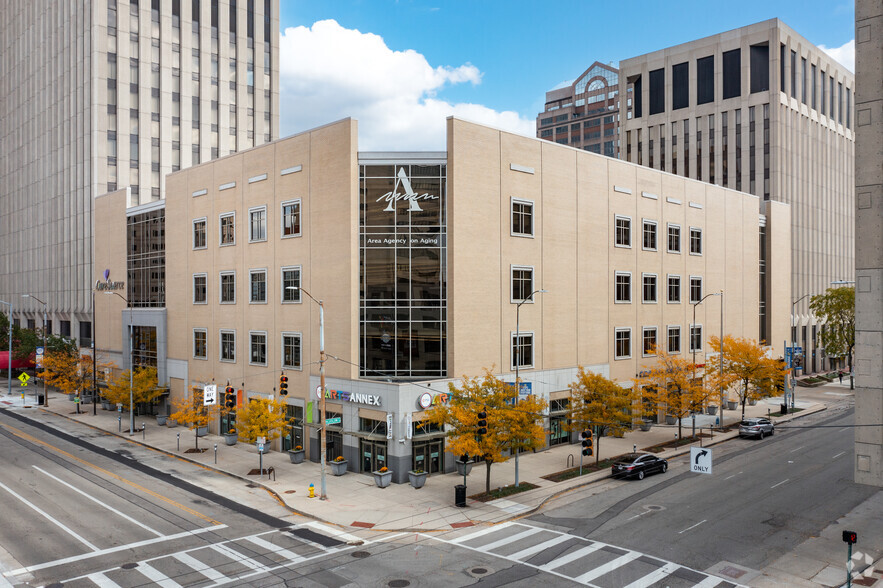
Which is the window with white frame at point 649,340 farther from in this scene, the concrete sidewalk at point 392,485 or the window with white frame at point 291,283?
the window with white frame at point 291,283

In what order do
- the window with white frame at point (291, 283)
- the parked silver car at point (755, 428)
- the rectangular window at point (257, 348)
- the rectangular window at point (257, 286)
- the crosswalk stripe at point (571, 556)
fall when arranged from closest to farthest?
the crosswalk stripe at point (571, 556), the window with white frame at point (291, 283), the rectangular window at point (257, 348), the rectangular window at point (257, 286), the parked silver car at point (755, 428)

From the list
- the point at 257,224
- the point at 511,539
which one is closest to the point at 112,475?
the point at 257,224

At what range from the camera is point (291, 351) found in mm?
42062

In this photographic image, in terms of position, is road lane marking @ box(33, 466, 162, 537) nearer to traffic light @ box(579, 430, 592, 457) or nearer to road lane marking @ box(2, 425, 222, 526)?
road lane marking @ box(2, 425, 222, 526)

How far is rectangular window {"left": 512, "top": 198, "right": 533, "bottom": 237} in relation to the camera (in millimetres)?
41344

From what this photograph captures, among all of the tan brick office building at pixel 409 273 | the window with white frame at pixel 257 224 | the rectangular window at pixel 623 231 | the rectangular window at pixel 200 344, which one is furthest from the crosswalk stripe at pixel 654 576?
the rectangular window at pixel 200 344

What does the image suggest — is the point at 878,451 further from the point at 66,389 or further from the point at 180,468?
the point at 66,389

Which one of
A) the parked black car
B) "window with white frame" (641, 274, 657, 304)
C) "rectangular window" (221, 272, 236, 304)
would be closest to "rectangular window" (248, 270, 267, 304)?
"rectangular window" (221, 272, 236, 304)

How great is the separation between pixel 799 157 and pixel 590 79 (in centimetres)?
10326

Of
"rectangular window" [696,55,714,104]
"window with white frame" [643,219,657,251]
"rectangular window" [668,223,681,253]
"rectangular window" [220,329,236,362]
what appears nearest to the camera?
"rectangular window" [220,329,236,362]

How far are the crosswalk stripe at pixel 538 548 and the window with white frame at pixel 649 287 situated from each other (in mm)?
30587

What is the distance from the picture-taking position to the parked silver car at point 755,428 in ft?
153

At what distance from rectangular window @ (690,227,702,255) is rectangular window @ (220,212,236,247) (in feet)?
128

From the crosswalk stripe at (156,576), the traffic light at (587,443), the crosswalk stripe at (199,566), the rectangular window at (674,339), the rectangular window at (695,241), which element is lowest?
the crosswalk stripe at (199,566)
